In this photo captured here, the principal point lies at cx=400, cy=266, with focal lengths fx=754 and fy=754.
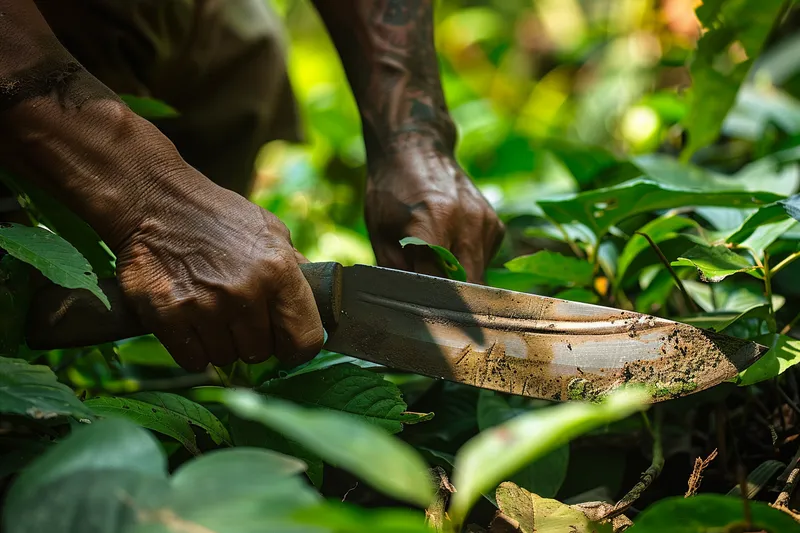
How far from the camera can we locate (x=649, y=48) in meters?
3.05

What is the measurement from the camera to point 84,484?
0.46 m

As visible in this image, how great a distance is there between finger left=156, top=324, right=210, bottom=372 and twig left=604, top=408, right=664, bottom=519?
45 cm

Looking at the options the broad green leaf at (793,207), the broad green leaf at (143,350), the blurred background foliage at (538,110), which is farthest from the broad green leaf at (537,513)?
the broad green leaf at (143,350)

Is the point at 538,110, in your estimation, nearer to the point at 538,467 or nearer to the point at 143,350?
the point at 143,350

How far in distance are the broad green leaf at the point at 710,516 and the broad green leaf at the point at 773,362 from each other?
237 millimetres

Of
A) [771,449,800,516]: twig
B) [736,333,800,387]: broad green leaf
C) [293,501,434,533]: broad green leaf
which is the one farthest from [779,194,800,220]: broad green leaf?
[293,501,434,533]: broad green leaf

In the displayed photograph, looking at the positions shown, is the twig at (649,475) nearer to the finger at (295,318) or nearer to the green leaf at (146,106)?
the finger at (295,318)

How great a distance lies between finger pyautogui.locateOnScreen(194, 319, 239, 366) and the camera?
800 mm

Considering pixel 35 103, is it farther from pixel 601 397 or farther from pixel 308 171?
pixel 308 171

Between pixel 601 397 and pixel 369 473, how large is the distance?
1.54 ft

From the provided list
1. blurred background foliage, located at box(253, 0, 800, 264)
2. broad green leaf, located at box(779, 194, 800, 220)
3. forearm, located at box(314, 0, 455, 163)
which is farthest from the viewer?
blurred background foliage, located at box(253, 0, 800, 264)

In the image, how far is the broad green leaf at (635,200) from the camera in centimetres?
96

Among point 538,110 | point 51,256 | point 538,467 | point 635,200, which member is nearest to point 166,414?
point 51,256

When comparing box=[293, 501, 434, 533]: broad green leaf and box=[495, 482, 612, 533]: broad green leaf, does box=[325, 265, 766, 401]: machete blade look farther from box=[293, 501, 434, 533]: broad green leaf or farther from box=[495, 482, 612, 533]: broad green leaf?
box=[293, 501, 434, 533]: broad green leaf
